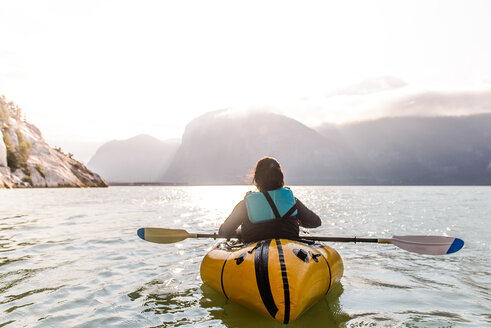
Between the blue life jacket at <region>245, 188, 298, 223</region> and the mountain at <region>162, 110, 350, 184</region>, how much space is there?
178 meters

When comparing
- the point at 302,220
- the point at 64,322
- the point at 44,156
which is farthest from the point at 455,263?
the point at 44,156

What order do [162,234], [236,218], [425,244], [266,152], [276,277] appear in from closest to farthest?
[276,277], [236,218], [425,244], [162,234], [266,152]

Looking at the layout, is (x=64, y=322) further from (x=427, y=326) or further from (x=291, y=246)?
(x=427, y=326)

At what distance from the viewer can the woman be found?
17.2 feet

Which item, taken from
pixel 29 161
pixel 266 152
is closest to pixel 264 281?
pixel 29 161

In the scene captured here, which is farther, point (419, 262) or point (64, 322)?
point (419, 262)

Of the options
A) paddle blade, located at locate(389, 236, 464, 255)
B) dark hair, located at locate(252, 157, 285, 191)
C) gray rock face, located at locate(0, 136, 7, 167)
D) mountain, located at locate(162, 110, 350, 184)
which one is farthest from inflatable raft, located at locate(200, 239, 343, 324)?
mountain, located at locate(162, 110, 350, 184)

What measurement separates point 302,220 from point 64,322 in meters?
3.68

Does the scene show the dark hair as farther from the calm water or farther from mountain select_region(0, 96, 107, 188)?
mountain select_region(0, 96, 107, 188)

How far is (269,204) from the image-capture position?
5.21 metres

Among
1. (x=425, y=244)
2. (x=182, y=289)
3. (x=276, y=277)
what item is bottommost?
(x=182, y=289)

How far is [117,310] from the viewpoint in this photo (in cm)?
498

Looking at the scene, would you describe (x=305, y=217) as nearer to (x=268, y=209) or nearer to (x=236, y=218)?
(x=268, y=209)

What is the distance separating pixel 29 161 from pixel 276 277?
90965mm
